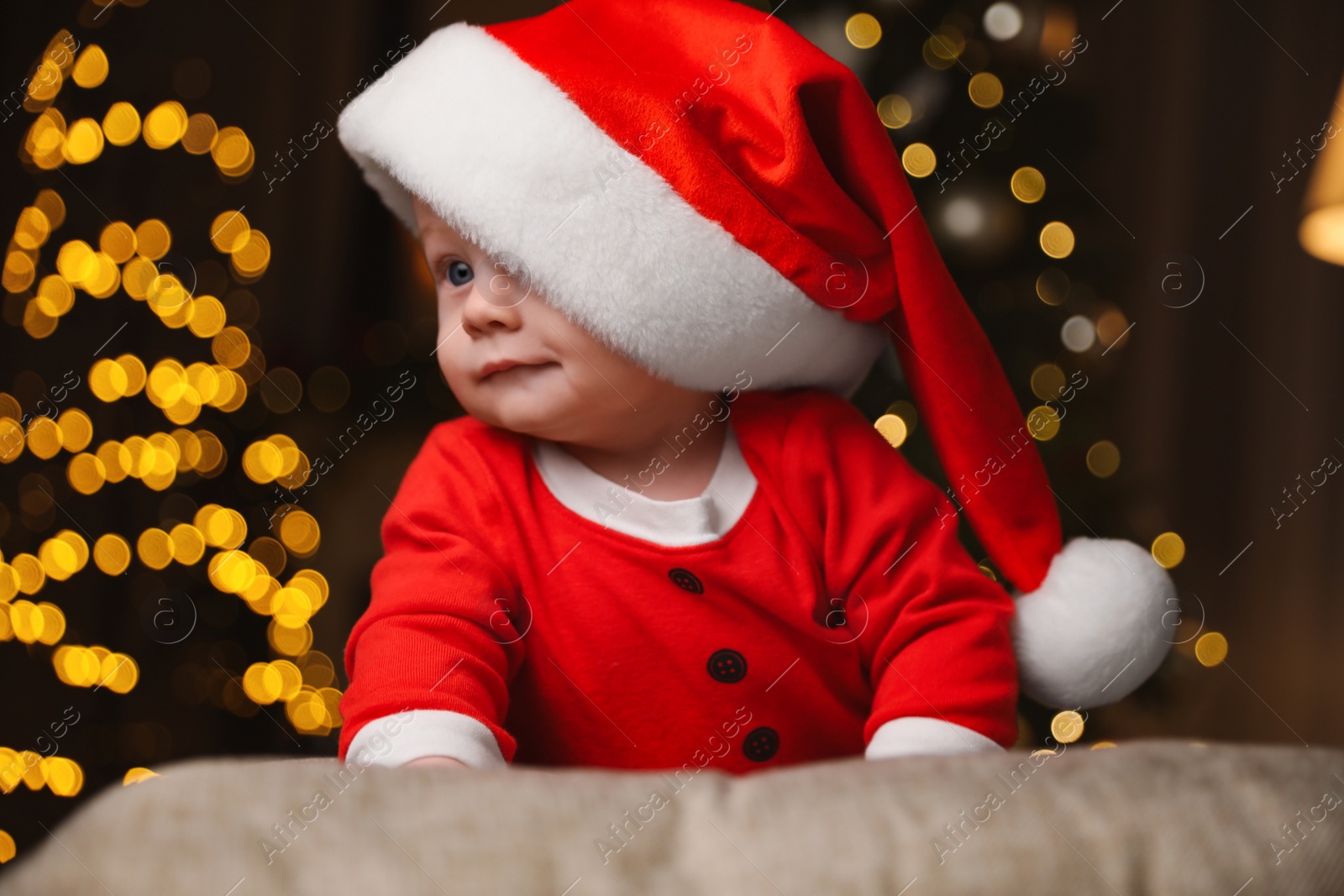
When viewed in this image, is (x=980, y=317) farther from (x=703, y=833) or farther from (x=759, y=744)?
(x=703, y=833)

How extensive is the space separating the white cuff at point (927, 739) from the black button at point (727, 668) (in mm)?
118

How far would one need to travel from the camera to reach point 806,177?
78cm

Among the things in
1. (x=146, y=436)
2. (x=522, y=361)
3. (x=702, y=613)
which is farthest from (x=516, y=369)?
(x=146, y=436)

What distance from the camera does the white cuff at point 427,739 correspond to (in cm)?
67

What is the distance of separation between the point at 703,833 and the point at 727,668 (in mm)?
363

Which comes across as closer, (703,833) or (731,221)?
(703,833)

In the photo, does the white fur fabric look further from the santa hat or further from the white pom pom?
the white pom pom

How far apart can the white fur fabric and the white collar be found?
4.5 inches

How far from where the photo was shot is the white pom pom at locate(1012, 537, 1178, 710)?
0.84 metres

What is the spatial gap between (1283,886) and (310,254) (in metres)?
1.87

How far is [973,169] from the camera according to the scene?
149 cm

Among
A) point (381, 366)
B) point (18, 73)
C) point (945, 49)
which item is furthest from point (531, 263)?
point (18, 73)

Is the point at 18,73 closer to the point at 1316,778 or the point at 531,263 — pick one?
the point at 531,263

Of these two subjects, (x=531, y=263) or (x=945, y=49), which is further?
(x=945, y=49)
